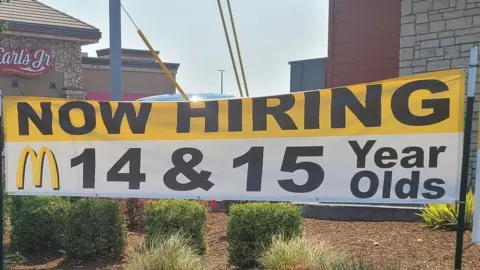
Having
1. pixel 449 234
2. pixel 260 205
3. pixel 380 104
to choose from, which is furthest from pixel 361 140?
pixel 449 234

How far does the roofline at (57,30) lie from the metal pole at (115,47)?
499 inches

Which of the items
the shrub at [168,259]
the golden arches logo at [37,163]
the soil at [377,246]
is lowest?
the soil at [377,246]

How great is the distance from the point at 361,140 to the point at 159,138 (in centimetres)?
195

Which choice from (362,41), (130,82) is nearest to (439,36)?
(362,41)

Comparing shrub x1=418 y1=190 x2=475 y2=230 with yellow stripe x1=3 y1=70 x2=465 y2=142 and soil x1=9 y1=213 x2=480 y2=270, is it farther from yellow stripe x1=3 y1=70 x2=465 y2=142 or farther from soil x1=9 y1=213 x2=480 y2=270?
yellow stripe x1=3 y1=70 x2=465 y2=142

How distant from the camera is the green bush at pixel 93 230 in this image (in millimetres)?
5633

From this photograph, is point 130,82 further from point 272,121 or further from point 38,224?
point 272,121

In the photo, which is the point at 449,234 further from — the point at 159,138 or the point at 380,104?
the point at 159,138

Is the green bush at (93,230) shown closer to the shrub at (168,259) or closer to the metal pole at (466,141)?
the shrub at (168,259)

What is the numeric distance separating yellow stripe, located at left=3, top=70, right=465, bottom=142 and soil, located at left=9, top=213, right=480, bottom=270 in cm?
136

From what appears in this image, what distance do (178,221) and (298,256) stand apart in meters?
1.73

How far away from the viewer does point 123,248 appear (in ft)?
19.2

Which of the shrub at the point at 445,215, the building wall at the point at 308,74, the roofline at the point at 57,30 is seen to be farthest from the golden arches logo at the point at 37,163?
the roofline at the point at 57,30

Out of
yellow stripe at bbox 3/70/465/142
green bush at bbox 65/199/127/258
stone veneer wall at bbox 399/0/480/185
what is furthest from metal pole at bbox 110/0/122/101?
stone veneer wall at bbox 399/0/480/185
